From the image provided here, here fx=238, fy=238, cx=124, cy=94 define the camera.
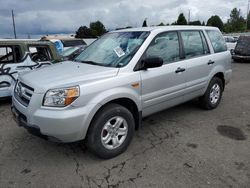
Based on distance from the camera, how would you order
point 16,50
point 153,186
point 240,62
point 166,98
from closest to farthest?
point 153,186
point 166,98
point 16,50
point 240,62

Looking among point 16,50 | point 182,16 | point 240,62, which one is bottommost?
point 240,62

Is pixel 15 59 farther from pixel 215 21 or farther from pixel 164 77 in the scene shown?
pixel 215 21

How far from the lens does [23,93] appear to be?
325cm

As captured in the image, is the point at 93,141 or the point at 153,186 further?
the point at 93,141

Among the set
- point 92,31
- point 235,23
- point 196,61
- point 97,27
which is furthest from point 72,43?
point 235,23

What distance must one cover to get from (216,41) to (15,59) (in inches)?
189

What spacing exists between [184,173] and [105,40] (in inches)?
103

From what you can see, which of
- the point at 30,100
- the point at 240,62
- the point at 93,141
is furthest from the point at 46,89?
the point at 240,62

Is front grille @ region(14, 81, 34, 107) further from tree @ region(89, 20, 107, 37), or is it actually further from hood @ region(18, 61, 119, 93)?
tree @ region(89, 20, 107, 37)

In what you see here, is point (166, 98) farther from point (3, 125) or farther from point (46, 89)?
point (3, 125)

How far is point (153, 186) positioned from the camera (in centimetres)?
276

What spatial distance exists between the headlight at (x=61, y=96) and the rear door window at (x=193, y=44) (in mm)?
2363

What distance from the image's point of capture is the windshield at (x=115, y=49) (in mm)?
3568

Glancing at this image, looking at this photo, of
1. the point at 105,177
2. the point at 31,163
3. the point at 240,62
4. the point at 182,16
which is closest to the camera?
the point at 105,177
